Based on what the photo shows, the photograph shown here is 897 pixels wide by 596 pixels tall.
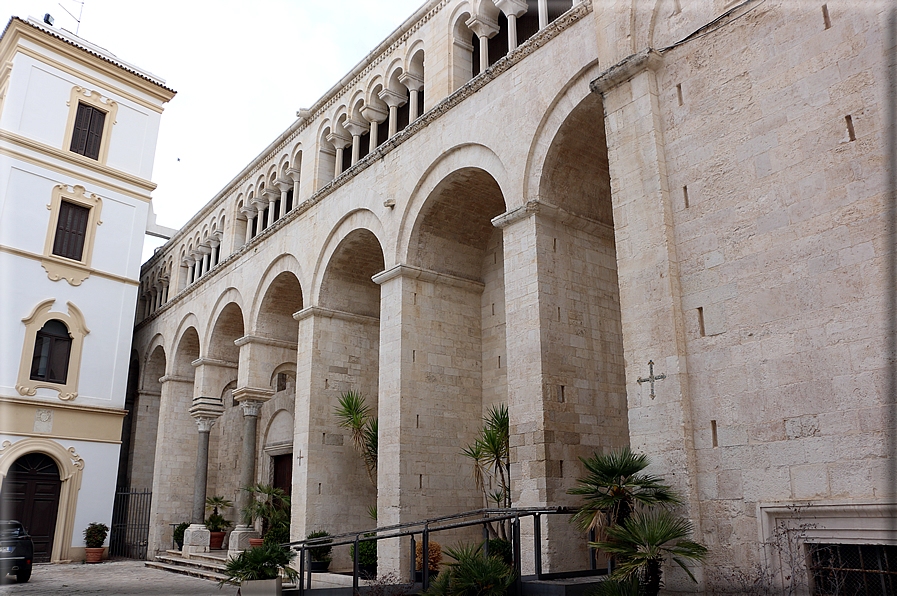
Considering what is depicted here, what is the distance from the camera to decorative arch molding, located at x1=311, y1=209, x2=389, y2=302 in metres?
14.5

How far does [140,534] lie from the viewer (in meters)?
23.6

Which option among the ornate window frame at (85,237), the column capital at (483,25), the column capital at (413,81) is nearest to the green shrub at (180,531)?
the ornate window frame at (85,237)

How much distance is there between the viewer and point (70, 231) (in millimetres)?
21844

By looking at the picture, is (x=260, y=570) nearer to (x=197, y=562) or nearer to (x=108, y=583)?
(x=108, y=583)

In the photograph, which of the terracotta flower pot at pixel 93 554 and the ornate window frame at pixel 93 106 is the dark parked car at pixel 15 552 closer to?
the terracotta flower pot at pixel 93 554

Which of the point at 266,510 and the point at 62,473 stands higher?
the point at 62,473

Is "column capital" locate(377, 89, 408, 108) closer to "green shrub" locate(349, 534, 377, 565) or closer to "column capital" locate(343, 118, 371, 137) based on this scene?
"column capital" locate(343, 118, 371, 137)

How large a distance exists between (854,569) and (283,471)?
1729cm

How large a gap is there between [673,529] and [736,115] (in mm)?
4473

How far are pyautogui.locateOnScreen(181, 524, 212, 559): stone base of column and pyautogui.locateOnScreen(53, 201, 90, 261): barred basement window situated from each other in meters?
9.42

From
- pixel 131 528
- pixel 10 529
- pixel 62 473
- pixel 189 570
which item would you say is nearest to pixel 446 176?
pixel 189 570

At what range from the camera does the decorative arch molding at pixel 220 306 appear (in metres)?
19.9

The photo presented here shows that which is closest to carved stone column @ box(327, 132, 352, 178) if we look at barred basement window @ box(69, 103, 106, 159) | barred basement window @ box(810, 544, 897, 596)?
barred basement window @ box(69, 103, 106, 159)

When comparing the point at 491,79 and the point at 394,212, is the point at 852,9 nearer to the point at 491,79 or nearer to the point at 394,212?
the point at 491,79
